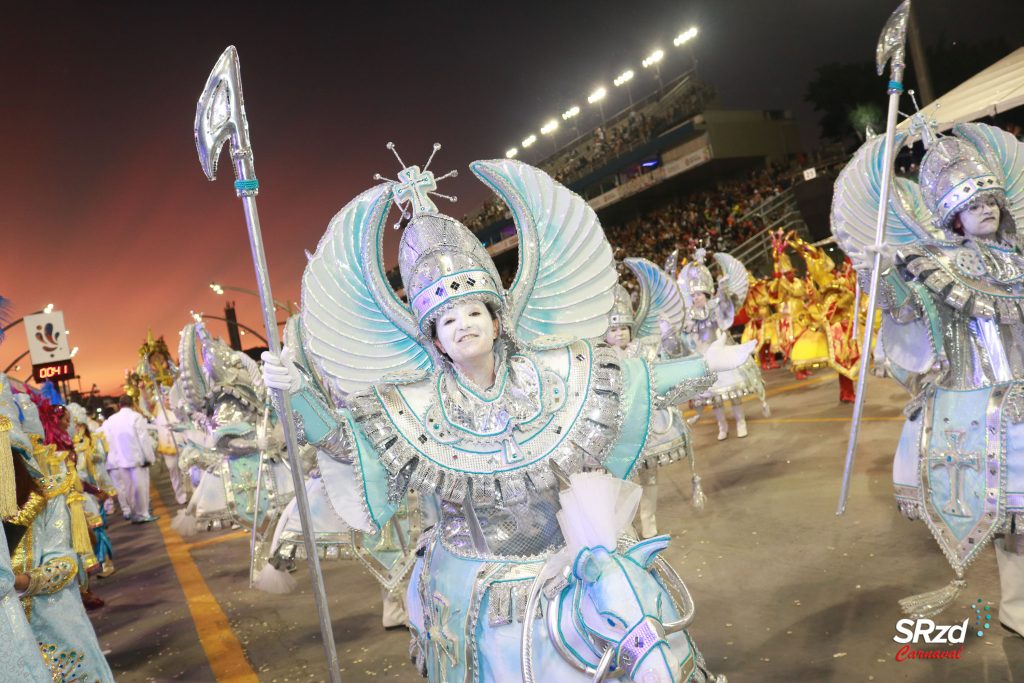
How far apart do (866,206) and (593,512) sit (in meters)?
3.24

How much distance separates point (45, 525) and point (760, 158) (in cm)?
2914

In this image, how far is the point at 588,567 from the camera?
2174 mm

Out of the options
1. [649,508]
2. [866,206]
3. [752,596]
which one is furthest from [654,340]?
[866,206]

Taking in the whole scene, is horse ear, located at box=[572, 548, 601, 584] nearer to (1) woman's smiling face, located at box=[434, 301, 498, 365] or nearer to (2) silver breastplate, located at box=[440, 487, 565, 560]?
(2) silver breastplate, located at box=[440, 487, 565, 560]

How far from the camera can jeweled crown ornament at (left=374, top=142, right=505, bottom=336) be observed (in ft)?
9.42

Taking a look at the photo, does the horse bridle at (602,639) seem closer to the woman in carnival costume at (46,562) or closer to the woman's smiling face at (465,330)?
the woman's smiling face at (465,330)

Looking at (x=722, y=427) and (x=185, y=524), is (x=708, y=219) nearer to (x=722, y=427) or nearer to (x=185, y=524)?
(x=722, y=427)

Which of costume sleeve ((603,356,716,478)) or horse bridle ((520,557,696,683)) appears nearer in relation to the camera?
horse bridle ((520,557,696,683))

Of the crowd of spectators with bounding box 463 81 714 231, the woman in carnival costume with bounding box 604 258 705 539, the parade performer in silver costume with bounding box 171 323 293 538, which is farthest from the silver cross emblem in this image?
the crowd of spectators with bounding box 463 81 714 231

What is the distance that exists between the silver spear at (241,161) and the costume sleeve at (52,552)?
1786 millimetres

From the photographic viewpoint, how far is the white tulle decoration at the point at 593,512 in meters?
2.20

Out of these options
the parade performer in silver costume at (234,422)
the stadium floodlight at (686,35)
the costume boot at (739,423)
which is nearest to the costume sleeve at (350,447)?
the parade performer in silver costume at (234,422)

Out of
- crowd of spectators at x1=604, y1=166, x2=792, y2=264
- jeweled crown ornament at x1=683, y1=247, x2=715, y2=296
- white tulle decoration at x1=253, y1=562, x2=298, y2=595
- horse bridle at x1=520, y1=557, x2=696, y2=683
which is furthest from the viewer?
crowd of spectators at x1=604, y1=166, x2=792, y2=264

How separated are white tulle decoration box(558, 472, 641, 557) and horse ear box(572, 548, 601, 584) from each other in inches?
1.1
